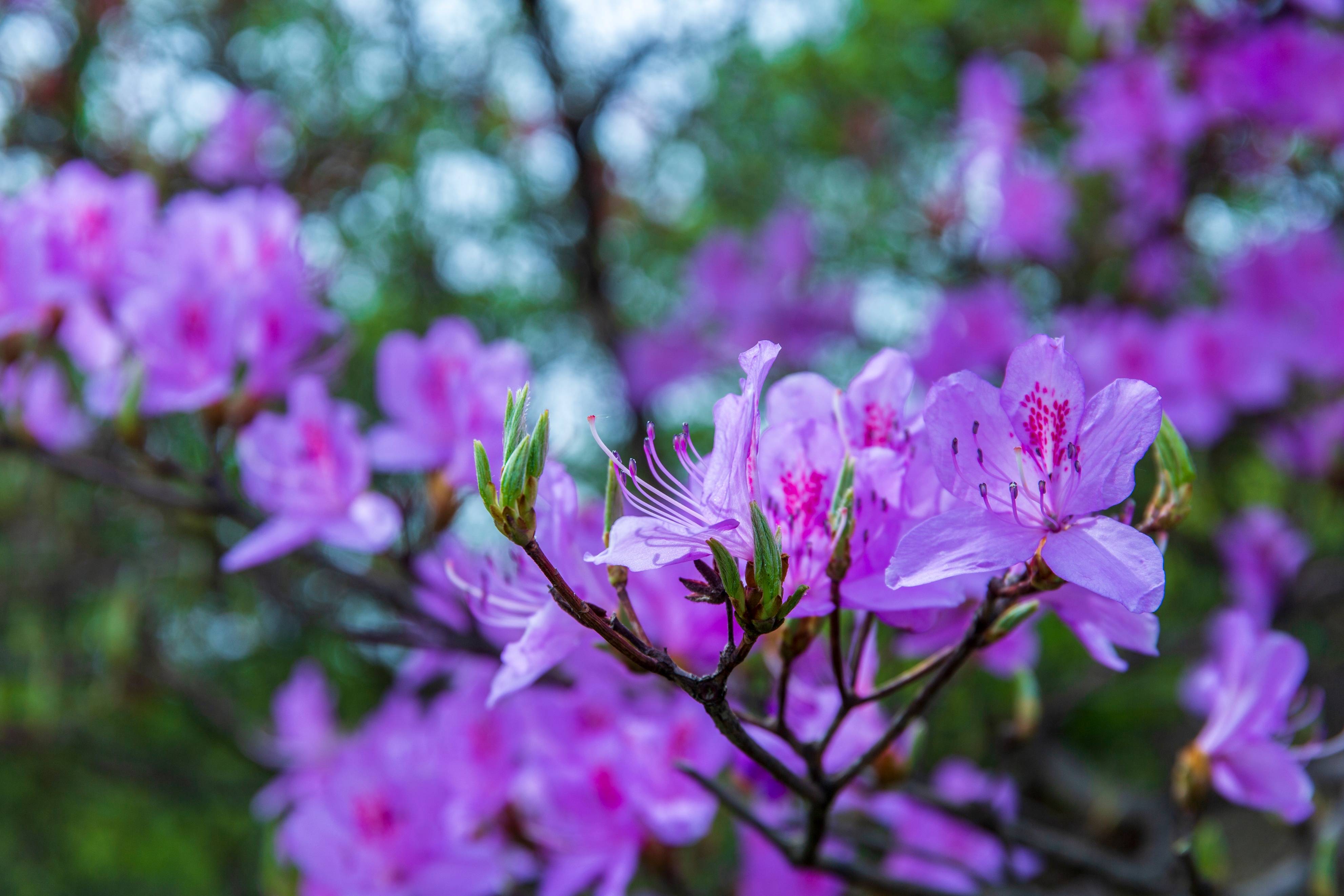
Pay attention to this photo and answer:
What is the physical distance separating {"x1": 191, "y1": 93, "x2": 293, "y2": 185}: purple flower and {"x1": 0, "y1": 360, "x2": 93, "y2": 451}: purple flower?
5.08 feet

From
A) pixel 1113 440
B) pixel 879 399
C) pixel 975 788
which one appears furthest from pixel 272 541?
pixel 975 788

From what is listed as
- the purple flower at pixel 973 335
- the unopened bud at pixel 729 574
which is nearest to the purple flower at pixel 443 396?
the unopened bud at pixel 729 574

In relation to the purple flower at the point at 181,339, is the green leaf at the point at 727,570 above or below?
above

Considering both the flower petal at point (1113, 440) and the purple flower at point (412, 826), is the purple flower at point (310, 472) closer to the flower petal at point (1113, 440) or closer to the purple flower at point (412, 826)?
the purple flower at point (412, 826)

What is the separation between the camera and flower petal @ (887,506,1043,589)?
841 millimetres

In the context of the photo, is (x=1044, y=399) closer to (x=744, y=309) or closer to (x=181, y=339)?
(x=181, y=339)

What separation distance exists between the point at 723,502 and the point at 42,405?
1926 mm

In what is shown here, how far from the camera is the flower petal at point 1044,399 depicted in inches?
35.2

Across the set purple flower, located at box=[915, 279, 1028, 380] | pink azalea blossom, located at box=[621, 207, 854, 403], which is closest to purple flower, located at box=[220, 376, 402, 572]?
purple flower, located at box=[915, 279, 1028, 380]

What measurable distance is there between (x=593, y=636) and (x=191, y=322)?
1.09 metres

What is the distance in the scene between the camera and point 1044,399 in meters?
0.91

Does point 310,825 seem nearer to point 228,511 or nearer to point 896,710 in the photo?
point 228,511

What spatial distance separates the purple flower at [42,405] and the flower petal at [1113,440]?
1.68 m

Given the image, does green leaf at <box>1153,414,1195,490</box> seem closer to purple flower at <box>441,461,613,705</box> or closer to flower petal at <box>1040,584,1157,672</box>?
flower petal at <box>1040,584,1157,672</box>
